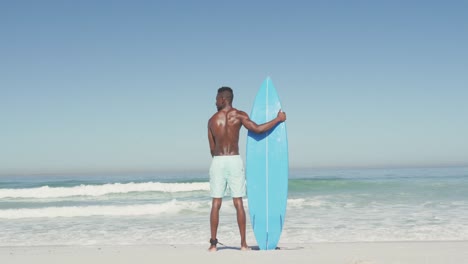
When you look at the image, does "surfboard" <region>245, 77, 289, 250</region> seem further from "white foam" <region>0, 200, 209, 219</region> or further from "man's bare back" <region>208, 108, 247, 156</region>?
"white foam" <region>0, 200, 209, 219</region>

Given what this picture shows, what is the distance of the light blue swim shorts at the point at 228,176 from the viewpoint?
4.51m

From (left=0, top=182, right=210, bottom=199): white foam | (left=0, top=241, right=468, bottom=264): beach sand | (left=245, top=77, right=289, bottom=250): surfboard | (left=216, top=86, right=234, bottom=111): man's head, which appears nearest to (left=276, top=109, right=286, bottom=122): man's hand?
(left=245, top=77, right=289, bottom=250): surfboard

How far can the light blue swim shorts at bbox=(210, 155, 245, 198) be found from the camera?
451 centimetres

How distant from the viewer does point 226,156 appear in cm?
455

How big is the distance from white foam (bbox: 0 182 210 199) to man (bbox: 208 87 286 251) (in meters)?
14.5

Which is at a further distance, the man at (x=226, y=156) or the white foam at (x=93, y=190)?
the white foam at (x=93, y=190)

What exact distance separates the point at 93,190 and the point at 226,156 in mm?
15455

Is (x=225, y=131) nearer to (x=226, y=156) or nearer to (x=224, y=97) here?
(x=226, y=156)

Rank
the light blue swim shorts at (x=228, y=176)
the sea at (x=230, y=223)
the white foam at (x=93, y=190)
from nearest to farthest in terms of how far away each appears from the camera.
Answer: the light blue swim shorts at (x=228, y=176), the sea at (x=230, y=223), the white foam at (x=93, y=190)

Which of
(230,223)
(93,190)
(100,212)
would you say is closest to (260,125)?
(230,223)

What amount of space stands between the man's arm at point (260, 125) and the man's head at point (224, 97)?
19 centimetres

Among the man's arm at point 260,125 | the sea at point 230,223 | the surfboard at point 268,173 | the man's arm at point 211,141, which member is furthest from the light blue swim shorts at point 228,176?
the sea at point 230,223

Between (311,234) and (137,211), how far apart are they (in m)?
5.66

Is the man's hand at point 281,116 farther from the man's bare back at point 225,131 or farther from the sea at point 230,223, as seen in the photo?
the sea at point 230,223
